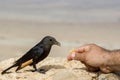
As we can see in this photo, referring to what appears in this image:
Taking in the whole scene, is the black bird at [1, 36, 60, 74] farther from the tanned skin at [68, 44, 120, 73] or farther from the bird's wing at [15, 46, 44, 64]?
the tanned skin at [68, 44, 120, 73]

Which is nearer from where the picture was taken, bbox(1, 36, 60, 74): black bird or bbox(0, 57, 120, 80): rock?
bbox(0, 57, 120, 80): rock

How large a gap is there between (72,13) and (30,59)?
16.5 metres

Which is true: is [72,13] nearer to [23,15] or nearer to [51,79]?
[23,15]

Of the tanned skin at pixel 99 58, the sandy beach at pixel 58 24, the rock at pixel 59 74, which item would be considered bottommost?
the sandy beach at pixel 58 24

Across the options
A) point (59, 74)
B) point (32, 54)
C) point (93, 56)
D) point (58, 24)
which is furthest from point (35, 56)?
point (58, 24)

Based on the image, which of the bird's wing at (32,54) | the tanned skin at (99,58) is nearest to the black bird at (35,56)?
the bird's wing at (32,54)

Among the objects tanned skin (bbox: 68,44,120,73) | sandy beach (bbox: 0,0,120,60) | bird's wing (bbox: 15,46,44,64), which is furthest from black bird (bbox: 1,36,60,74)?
sandy beach (bbox: 0,0,120,60)

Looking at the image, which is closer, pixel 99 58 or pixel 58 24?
pixel 99 58

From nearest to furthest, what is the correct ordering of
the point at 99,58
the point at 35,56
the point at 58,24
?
the point at 99,58, the point at 35,56, the point at 58,24

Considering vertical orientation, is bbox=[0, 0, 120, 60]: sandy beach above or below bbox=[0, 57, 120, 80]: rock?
below

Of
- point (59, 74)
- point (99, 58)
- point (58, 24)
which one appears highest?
point (99, 58)

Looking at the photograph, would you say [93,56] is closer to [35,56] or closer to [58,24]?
[35,56]

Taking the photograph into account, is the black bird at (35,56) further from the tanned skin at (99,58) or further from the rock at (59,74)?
the tanned skin at (99,58)

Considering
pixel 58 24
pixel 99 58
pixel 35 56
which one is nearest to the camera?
pixel 99 58
